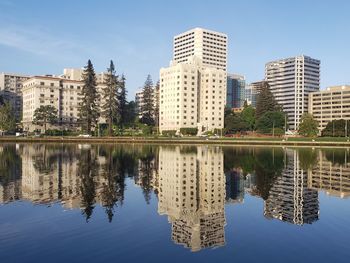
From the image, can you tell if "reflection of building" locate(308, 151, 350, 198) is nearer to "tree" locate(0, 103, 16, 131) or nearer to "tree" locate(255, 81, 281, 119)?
"tree" locate(255, 81, 281, 119)

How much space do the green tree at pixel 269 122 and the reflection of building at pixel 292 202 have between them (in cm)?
10758

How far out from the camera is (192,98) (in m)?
150

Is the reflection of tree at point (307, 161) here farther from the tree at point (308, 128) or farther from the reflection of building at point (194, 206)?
the tree at point (308, 128)

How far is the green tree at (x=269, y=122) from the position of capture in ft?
439

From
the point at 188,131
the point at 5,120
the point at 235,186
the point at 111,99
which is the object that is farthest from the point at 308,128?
the point at 235,186

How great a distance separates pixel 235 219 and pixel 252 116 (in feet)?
459

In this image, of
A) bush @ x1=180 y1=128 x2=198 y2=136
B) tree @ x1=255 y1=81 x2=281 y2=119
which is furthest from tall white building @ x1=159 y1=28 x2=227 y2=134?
tree @ x1=255 y1=81 x2=281 y2=119

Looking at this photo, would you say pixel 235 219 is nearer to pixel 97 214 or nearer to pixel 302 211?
pixel 302 211

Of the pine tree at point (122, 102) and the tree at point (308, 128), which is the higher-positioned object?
the pine tree at point (122, 102)

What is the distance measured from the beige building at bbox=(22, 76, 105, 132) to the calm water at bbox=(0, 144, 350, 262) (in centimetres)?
12792

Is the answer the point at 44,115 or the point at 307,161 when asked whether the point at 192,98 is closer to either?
the point at 44,115

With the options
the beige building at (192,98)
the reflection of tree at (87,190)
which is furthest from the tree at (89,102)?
the reflection of tree at (87,190)

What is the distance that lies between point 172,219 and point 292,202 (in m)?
8.11

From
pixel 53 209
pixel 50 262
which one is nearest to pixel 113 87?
pixel 53 209
